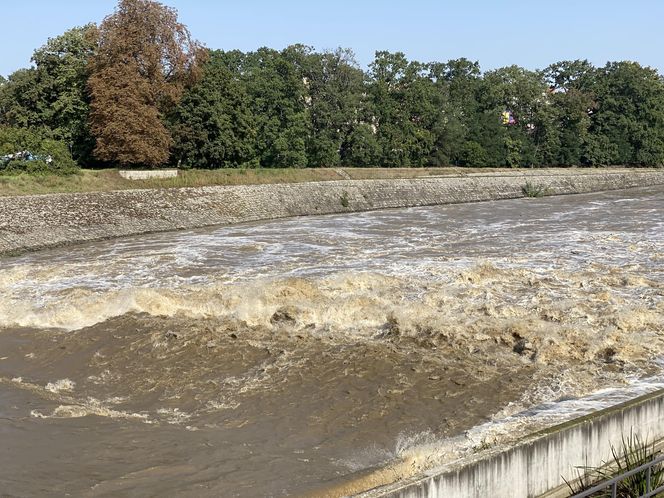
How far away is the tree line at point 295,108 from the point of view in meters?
41.2

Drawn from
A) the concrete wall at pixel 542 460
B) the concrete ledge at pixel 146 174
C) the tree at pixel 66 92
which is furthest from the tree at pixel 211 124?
the concrete wall at pixel 542 460

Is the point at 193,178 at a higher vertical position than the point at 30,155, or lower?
lower

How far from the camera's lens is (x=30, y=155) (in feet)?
125

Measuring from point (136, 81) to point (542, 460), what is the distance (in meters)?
39.0

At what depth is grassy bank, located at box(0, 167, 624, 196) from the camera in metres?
33.4

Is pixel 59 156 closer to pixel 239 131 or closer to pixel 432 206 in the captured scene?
pixel 239 131

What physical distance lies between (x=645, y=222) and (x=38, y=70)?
35.9 metres

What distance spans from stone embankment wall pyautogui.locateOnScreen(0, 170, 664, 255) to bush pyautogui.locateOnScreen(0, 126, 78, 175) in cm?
517

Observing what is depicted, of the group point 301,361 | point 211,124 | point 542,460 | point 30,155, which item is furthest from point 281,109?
point 542,460

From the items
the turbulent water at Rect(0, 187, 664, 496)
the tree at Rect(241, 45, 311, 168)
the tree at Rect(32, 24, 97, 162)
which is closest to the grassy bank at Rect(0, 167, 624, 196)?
the tree at Rect(241, 45, 311, 168)

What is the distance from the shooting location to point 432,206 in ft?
150

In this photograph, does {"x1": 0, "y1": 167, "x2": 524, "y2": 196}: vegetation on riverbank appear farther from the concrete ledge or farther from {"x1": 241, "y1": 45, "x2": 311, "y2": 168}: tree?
{"x1": 241, "y1": 45, "x2": 311, "y2": 168}: tree

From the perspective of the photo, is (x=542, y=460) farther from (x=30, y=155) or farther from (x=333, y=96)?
(x=333, y=96)

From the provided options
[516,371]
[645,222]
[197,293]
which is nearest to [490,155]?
[645,222]
